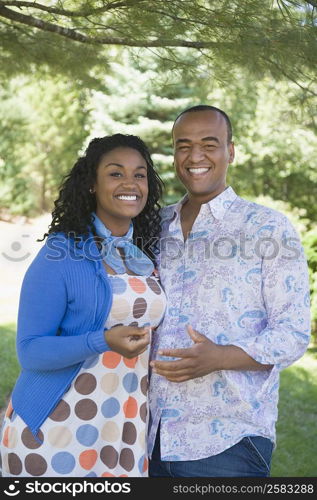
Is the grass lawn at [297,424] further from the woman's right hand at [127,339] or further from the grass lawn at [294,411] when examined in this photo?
the woman's right hand at [127,339]

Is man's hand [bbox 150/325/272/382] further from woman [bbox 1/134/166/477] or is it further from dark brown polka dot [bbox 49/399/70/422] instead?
dark brown polka dot [bbox 49/399/70/422]

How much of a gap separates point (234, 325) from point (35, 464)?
984 millimetres

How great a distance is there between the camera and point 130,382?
2.67 meters

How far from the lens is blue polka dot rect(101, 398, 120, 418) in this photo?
2.59m

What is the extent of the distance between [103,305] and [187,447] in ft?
2.27

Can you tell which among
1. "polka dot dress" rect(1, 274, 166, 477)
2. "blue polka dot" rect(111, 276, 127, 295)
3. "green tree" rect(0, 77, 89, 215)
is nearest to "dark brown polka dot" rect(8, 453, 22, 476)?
"polka dot dress" rect(1, 274, 166, 477)

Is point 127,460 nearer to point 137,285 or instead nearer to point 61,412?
point 61,412

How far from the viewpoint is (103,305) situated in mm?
2588

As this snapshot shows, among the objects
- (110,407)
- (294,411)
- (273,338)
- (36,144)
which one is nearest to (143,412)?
(110,407)

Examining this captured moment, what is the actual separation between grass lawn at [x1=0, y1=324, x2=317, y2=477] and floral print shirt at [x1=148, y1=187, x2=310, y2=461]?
2710 mm

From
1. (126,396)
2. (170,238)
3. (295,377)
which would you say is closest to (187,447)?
(126,396)

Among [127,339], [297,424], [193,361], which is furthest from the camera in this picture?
[297,424]

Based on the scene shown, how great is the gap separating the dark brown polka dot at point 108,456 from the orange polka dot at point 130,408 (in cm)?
15

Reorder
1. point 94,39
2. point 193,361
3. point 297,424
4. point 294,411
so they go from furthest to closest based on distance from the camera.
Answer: point 294,411 < point 297,424 < point 94,39 < point 193,361
